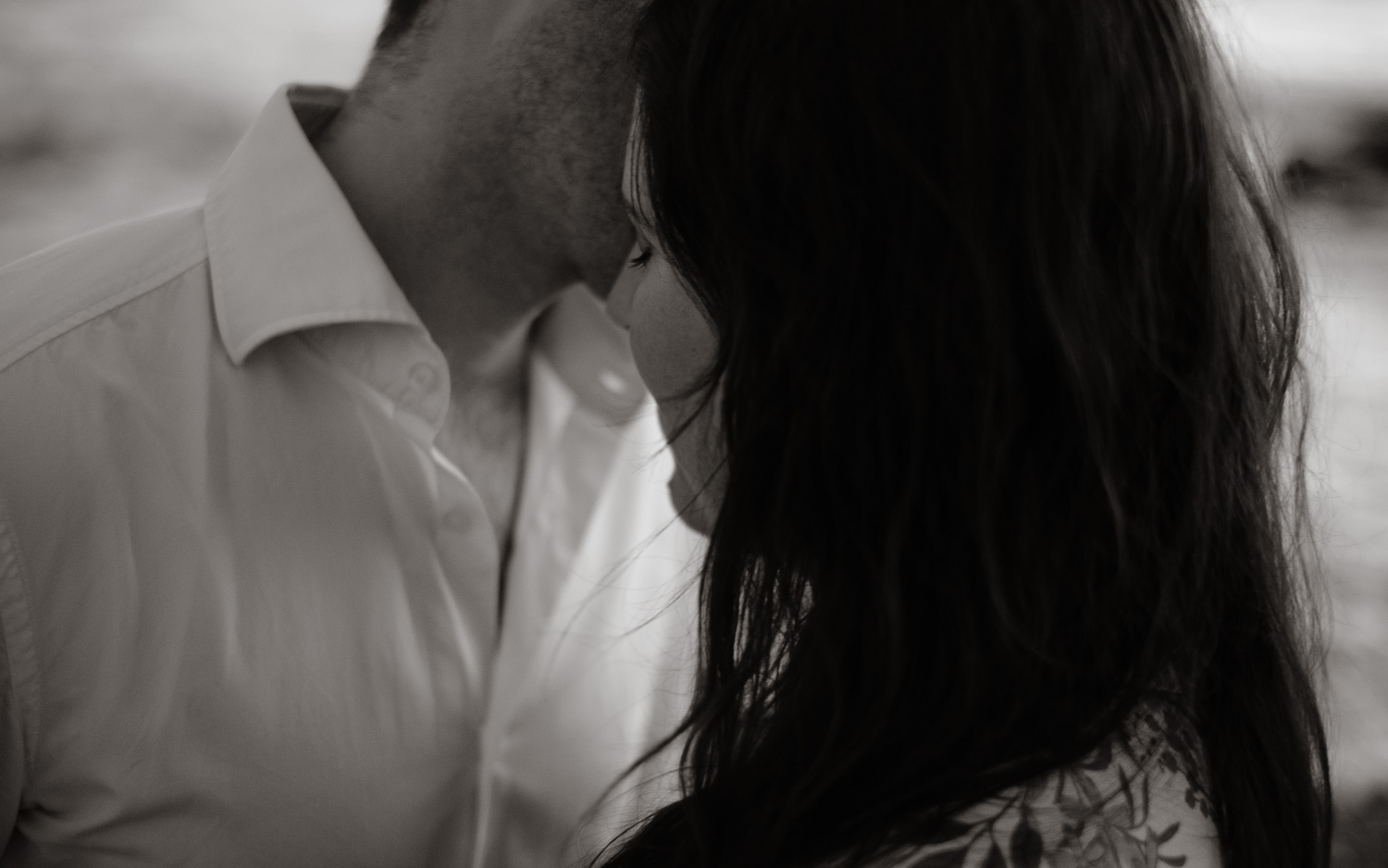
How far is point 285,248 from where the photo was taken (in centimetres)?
111

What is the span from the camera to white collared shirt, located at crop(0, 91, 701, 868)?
96 cm

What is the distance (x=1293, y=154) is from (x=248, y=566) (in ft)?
5.19

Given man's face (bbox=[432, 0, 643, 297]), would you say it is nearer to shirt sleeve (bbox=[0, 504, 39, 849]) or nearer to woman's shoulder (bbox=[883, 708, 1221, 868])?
shirt sleeve (bbox=[0, 504, 39, 849])

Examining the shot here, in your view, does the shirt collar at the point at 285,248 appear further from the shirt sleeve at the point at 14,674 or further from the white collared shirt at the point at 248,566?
the shirt sleeve at the point at 14,674

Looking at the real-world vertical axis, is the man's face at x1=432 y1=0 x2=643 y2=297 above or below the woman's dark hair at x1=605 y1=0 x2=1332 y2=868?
above

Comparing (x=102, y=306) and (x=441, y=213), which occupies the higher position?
(x=441, y=213)

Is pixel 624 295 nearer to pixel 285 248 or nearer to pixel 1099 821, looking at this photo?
pixel 285 248

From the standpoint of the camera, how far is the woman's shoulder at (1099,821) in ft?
2.16

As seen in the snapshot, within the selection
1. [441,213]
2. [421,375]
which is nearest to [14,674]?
[421,375]

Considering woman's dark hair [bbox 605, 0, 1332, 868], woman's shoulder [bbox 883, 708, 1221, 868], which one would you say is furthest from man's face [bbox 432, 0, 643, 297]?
woman's shoulder [bbox 883, 708, 1221, 868]

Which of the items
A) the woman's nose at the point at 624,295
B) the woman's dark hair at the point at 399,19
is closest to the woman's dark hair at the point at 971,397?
the woman's nose at the point at 624,295

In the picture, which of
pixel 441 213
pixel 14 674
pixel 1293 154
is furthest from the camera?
pixel 1293 154

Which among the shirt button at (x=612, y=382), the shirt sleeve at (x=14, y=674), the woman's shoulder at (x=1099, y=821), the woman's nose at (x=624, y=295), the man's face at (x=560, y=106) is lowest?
the shirt sleeve at (x=14, y=674)

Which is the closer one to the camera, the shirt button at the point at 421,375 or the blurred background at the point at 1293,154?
the shirt button at the point at 421,375
